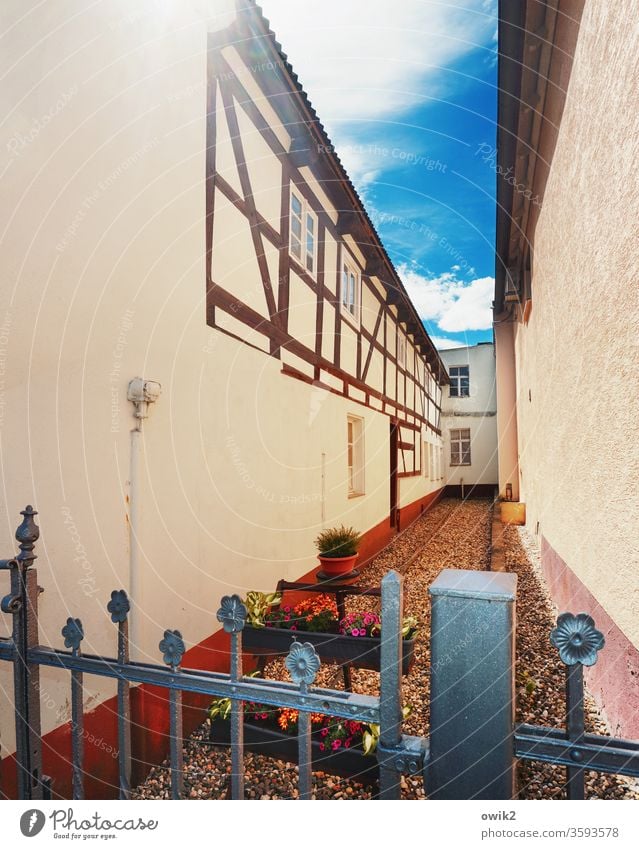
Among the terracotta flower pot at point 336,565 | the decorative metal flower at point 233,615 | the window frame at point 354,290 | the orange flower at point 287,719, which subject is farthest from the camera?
the window frame at point 354,290

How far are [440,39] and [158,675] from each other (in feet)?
12.8

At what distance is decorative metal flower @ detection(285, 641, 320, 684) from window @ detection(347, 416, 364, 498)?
6385 millimetres

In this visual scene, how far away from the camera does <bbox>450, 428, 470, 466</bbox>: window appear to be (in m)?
21.2

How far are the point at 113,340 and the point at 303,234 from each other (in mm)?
3618

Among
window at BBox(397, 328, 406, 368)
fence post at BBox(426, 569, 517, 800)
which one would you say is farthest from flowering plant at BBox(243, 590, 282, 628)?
window at BBox(397, 328, 406, 368)

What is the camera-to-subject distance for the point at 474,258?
510 cm

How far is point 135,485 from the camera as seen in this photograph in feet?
9.05

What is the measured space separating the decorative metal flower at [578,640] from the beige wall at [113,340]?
199 centimetres

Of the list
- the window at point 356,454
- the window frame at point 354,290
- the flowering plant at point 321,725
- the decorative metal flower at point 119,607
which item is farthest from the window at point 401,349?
the decorative metal flower at point 119,607

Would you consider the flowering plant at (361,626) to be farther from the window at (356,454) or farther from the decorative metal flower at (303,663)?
the window at (356,454)

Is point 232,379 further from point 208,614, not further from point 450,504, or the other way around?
point 450,504

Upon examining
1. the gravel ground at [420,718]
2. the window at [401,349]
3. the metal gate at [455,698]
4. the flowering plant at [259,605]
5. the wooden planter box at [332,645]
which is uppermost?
the window at [401,349]

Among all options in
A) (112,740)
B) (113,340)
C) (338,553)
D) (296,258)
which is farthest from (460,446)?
(112,740)

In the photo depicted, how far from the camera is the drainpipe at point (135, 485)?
2.72 metres
